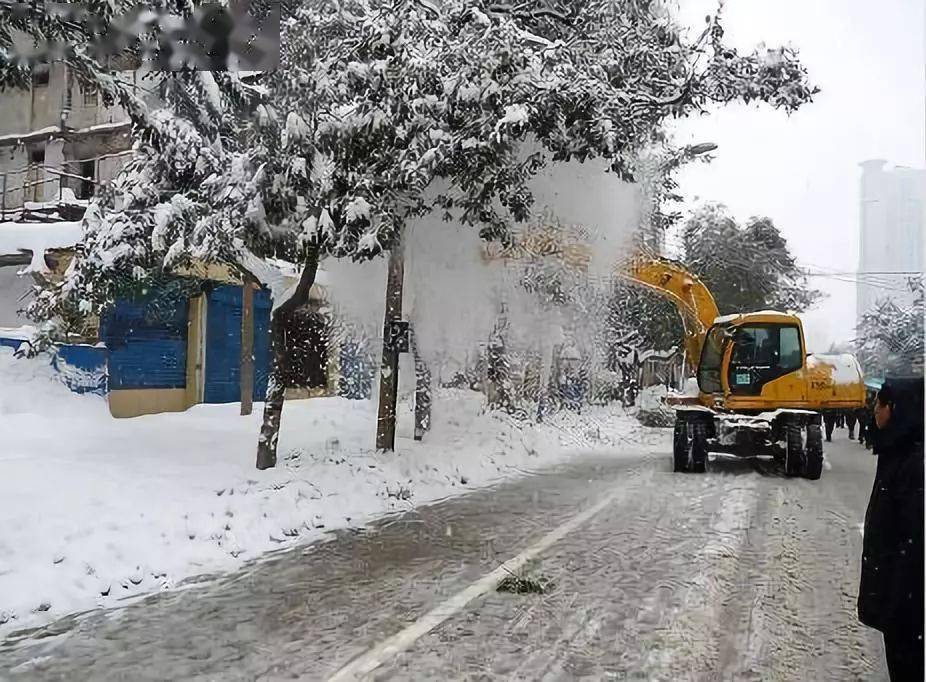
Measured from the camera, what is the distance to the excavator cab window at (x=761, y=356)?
8.03 metres

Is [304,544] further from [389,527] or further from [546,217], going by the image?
[546,217]

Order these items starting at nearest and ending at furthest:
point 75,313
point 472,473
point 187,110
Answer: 1. point 75,313
2. point 187,110
3. point 472,473

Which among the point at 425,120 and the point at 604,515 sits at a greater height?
the point at 425,120

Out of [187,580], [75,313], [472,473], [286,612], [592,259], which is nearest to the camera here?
[286,612]

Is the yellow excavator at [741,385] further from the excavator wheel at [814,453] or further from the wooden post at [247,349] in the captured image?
the wooden post at [247,349]

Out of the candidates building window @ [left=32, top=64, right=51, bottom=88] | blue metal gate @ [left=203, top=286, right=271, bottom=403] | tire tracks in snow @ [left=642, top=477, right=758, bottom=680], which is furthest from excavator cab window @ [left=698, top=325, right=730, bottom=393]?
building window @ [left=32, top=64, right=51, bottom=88]

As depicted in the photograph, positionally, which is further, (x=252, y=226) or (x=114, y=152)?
(x=252, y=226)

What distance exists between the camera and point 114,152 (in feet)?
21.0

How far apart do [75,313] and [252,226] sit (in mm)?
1630

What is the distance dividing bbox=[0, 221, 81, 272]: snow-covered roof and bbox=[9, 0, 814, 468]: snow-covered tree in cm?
46

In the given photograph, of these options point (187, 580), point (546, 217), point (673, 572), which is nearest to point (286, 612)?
point (187, 580)

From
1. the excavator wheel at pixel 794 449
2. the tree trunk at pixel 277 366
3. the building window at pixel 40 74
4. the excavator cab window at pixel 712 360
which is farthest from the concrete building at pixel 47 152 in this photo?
the excavator wheel at pixel 794 449

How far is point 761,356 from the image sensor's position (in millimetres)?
9195

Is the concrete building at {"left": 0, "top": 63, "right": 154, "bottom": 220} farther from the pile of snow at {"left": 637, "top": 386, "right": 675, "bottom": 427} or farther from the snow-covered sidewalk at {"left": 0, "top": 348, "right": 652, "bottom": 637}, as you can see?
the pile of snow at {"left": 637, "top": 386, "right": 675, "bottom": 427}
